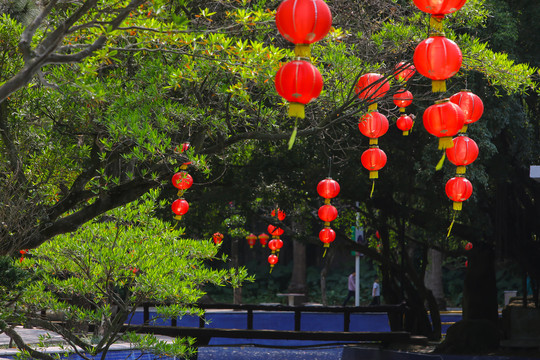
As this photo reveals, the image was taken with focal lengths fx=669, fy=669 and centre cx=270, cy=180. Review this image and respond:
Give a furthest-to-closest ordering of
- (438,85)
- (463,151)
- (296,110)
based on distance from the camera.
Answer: (463,151)
(438,85)
(296,110)

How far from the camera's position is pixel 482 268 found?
50.0ft

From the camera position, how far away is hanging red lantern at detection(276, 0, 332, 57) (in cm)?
442

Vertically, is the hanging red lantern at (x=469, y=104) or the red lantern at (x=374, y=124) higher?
the hanging red lantern at (x=469, y=104)

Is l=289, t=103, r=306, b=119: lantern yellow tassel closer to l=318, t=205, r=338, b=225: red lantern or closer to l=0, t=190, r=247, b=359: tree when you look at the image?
l=0, t=190, r=247, b=359: tree

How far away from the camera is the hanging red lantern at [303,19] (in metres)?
4.42

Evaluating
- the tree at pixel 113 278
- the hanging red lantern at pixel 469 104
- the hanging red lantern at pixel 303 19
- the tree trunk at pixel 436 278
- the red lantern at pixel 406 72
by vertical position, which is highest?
the red lantern at pixel 406 72

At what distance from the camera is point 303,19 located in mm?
4414

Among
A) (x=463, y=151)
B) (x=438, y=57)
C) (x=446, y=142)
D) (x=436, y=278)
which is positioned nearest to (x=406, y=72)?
(x=446, y=142)

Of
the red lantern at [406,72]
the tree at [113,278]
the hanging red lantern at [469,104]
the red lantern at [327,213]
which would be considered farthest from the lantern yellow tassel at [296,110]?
the red lantern at [327,213]

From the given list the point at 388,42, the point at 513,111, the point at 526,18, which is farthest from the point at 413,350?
the point at 388,42

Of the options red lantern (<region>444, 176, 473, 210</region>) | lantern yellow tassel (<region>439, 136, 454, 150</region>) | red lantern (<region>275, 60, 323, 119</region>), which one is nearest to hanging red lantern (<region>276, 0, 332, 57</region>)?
red lantern (<region>275, 60, 323, 119</region>)

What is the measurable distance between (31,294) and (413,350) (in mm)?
10291

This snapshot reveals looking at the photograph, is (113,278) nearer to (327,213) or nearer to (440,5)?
(440,5)

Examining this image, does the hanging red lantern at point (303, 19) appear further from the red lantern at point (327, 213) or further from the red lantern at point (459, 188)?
the red lantern at point (327, 213)
